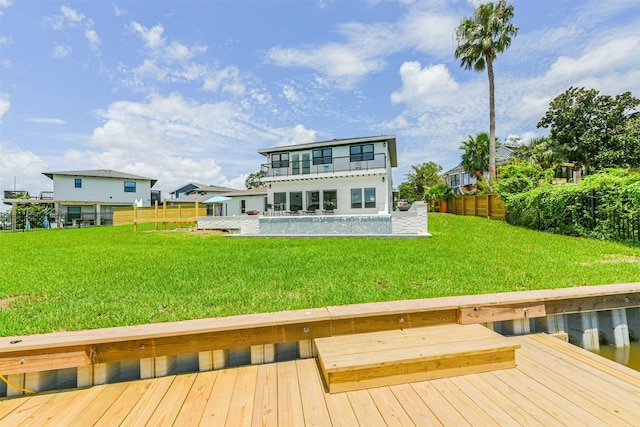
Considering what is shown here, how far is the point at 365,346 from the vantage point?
236cm

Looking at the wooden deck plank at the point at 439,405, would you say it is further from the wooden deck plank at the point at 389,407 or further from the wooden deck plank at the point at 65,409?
the wooden deck plank at the point at 65,409

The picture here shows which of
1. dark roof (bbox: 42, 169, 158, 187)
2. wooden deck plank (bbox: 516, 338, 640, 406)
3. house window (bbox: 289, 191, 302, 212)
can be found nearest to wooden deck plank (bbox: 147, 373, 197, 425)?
wooden deck plank (bbox: 516, 338, 640, 406)

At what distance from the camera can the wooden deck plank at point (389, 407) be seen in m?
1.75

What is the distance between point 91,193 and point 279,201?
2319 cm

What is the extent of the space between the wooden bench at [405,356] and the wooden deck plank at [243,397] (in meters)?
0.58

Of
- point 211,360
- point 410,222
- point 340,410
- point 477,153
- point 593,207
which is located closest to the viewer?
point 340,410

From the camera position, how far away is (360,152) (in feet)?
62.9

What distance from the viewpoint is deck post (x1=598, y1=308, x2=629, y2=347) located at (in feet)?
10.9

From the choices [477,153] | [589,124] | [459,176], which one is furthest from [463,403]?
[459,176]

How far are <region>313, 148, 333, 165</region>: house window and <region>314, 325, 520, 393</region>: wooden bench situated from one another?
18.1 m

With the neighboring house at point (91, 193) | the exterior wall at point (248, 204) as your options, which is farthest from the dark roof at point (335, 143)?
the neighboring house at point (91, 193)

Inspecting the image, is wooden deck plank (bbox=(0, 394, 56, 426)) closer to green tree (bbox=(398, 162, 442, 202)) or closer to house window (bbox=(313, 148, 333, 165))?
house window (bbox=(313, 148, 333, 165))

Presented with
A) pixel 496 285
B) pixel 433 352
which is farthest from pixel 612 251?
pixel 433 352

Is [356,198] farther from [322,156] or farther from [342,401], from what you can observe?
[342,401]
